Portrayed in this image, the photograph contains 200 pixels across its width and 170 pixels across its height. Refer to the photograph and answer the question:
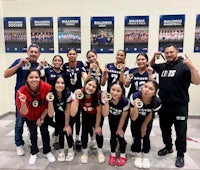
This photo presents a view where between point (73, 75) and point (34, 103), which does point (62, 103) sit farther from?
point (73, 75)

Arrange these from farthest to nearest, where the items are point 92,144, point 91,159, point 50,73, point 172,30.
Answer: point 172,30 → point 92,144 → point 50,73 → point 91,159

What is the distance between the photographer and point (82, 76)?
9.30 feet

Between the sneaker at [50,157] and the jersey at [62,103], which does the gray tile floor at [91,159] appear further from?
the jersey at [62,103]

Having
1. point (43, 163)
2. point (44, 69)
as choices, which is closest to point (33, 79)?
point (44, 69)

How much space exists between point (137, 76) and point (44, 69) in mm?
1307

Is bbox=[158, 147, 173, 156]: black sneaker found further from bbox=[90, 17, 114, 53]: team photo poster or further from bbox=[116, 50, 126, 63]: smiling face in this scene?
bbox=[90, 17, 114, 53]: team photo poster

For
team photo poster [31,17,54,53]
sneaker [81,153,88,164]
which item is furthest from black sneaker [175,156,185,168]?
team photo poster [31,17,54,53]

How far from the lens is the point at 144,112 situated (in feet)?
7.80

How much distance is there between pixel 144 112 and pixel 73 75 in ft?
3.70

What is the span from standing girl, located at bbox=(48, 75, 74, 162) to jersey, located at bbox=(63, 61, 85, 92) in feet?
1.19

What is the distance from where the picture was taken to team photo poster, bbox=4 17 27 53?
13.8 ft

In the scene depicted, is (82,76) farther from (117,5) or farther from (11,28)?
(11,28)

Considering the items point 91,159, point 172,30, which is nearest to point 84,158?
point 91,159

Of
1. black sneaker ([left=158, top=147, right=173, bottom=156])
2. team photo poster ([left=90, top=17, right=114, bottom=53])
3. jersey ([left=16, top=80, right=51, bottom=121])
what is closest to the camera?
jersey ([left=16, top=80, right=51, bottom=121])
